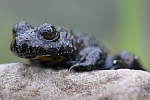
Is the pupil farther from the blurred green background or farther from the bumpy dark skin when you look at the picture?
the blurred green background

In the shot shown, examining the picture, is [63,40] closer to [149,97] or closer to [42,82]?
[42,82]

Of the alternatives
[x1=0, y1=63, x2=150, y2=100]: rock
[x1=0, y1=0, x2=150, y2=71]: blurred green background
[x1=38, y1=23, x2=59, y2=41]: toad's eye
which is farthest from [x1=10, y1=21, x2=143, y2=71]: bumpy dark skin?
[x1=0, y1=0, x2=150, y2=71]: blurred green background

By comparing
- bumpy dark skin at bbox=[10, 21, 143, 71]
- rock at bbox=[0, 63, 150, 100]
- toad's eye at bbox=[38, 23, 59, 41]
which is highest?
toad's eye at bbox=[38, 23, 59, 41]

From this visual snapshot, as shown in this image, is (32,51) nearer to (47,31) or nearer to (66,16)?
(47,31)

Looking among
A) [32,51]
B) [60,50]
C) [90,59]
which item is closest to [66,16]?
[90,59]

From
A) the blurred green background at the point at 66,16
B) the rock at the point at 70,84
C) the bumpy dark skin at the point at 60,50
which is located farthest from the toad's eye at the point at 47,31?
the blurred green background at the point at 66,16

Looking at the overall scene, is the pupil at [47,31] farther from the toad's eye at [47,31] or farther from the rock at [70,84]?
the rock at [70,84]
